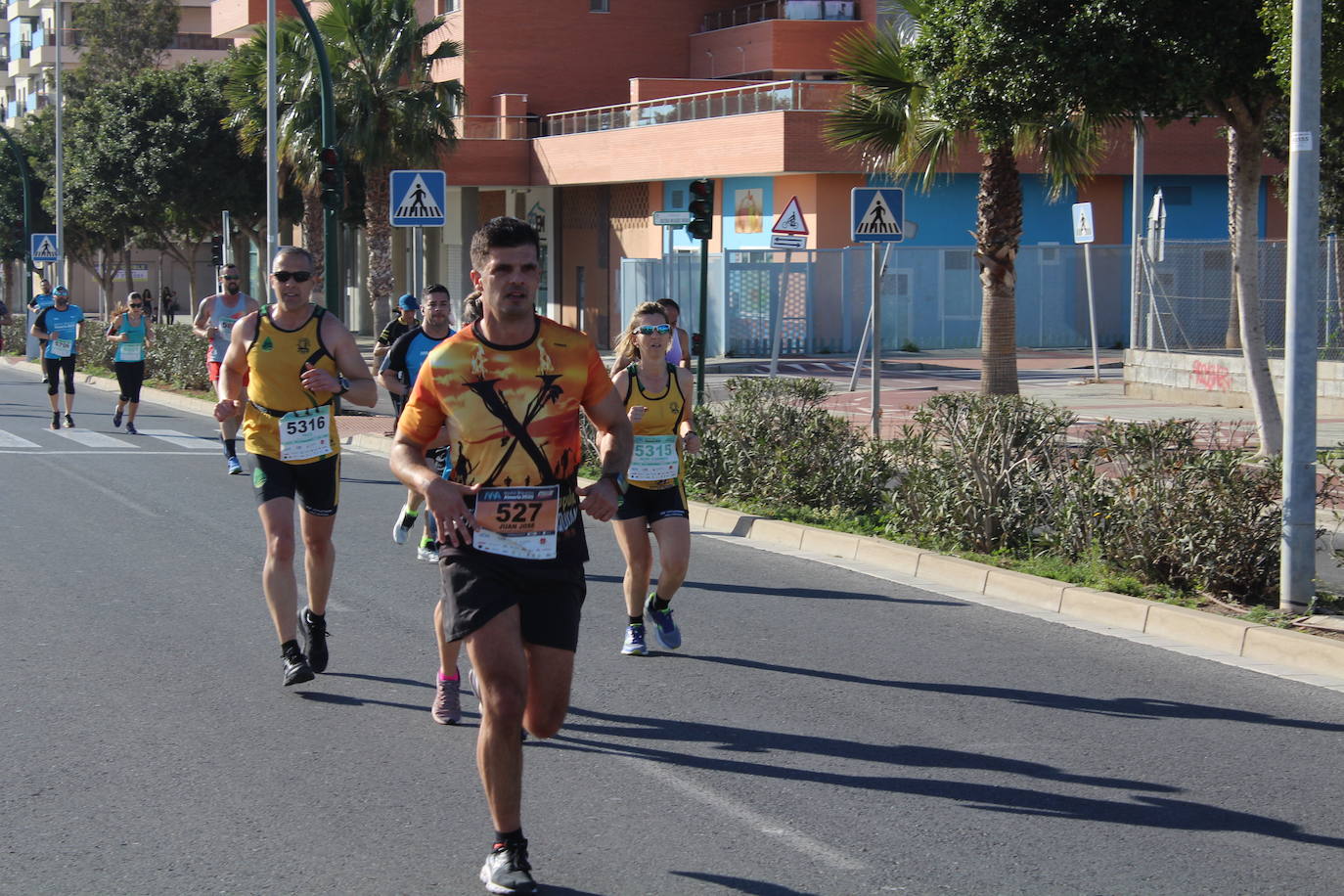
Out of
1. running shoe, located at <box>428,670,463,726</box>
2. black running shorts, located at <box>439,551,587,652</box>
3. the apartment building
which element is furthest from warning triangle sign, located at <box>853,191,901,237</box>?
the apartment building

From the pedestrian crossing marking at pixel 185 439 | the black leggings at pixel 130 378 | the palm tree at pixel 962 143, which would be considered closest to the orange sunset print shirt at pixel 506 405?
the palm tree at pixel 962 143

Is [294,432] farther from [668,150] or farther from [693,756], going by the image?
[668,150]

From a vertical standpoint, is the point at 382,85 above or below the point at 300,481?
above

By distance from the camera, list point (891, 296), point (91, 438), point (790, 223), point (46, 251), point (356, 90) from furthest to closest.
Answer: point (46, 251) → point (891, 296) → point (356, 90) → point (790, 223) → point (91, 438)

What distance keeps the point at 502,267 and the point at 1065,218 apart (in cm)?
3629

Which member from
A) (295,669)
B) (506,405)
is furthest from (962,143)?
(506,405)

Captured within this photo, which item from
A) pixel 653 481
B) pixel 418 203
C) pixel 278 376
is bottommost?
pixel 653 481

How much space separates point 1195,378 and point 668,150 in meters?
18.9

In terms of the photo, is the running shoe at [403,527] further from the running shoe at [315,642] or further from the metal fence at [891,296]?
the metal fence at [891,296]

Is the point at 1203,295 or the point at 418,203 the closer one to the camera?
the point at 418,203

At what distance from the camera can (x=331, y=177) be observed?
20.9 metres

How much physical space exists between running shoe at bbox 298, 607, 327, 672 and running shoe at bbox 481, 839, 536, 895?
9.69ft

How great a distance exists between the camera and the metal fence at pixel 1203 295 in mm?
24453

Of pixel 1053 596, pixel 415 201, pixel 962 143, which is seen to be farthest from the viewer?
pixel 962 143
